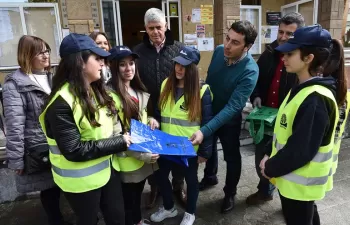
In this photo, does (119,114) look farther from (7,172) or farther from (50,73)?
(7,172)

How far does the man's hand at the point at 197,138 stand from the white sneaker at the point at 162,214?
2.82 feet

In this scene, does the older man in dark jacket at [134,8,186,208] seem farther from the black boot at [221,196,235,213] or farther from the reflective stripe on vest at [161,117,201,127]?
the black boot at [221,196,235,213]

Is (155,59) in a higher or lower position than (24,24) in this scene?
lower

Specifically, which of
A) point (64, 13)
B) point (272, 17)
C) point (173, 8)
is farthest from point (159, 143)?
point (272, 17)

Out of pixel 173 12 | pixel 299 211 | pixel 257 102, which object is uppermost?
pixel 173 12

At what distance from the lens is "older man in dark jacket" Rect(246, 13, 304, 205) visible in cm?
214

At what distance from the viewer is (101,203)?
1702 millimetres

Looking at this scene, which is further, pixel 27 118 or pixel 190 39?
pixel 190 39

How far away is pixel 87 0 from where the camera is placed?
4680 mm

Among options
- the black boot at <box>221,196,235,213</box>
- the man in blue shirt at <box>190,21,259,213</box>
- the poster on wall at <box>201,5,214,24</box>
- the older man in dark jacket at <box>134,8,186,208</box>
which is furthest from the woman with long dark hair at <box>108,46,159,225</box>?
the poster on wall at <box>201,5,214,24</box>

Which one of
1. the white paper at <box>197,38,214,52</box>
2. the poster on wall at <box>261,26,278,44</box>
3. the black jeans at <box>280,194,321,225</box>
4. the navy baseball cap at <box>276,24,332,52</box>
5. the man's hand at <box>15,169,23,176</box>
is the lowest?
the black jeans at <box>280,194,321,225</box>

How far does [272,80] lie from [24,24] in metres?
5.31

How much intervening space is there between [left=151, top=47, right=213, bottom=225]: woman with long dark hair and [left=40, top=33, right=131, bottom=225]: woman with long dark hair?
23.4 inches

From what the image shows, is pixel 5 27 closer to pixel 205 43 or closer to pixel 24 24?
pixel 24 24
